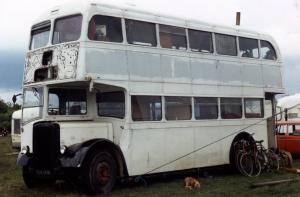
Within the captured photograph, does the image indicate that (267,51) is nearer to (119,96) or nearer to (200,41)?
(200,41)

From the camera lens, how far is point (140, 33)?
13.2 meters

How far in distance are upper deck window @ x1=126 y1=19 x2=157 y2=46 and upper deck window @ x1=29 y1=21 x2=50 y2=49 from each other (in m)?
1.90

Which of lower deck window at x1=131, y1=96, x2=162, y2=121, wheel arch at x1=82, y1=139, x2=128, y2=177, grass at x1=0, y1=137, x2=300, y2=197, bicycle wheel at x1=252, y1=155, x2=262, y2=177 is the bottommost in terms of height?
grass at x1=0, y1=137, x2=300, y2=197

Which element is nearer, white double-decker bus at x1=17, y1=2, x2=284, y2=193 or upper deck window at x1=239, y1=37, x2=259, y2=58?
white double-decker bus at x1=17, y1=2, x2=284, y2=193

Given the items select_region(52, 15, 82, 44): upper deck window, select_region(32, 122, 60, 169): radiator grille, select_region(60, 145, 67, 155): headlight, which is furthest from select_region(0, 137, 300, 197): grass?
select_region(52, 15, 82, 44): upper deck window

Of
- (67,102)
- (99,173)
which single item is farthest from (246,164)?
A: (67,102)

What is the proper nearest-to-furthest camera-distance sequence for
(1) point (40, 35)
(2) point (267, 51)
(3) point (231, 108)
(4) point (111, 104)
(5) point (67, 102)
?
(5) point (67, 102) → (4) point (111, 104) → (1) point (40, 35) → (3) point (231, 108) → (2) point (267, 51)

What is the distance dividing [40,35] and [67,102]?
180 cm

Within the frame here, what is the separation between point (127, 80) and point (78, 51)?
1.44 meters

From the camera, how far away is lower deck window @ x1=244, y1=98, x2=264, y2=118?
645 inches

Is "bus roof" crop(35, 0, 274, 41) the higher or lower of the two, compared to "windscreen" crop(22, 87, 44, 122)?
higher

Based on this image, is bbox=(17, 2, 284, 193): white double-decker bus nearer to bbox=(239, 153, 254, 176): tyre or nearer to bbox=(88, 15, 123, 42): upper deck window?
bbox=(88, 15, 123, 42): upper deck window

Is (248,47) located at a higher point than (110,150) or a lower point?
higher

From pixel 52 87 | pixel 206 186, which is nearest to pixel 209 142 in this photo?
pixel 206 186
